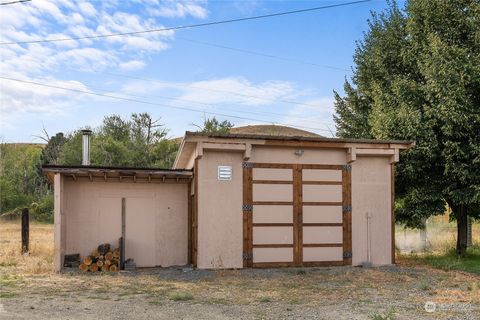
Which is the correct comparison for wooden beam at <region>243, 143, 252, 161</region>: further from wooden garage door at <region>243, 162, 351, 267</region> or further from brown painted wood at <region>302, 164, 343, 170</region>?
brown painted wood at <region>302, 164, 343, 170</region>

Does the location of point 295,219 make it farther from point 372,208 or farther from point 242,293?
point 242,293

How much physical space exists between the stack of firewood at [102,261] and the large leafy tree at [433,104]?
8.26 metres

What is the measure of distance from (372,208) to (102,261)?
6.78 m

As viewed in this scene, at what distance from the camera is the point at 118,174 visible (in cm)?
1343

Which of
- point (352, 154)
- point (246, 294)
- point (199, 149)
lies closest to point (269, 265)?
point (199, 149)

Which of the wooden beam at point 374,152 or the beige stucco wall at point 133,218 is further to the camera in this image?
the beige stucco wall at point 133,218

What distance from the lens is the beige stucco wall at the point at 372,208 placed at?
13508 millimetres

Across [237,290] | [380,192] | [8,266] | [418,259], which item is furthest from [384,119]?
[8,266]

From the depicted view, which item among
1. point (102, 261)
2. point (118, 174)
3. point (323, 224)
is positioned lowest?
point (102, 261)

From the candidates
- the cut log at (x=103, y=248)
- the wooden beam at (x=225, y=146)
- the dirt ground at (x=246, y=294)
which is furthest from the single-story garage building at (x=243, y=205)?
the dirt ground at (x=246, y=294)

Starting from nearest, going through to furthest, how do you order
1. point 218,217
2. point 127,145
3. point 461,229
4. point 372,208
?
1. point 218,217
2. point 372,208
3. point 461,229
4. point 127,145

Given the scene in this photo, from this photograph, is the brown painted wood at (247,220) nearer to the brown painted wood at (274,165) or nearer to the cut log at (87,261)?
the brown painted wood at (274,165)

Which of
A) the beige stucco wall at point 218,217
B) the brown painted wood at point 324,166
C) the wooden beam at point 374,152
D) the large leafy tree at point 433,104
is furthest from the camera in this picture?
the large leafy tree at point 433,104

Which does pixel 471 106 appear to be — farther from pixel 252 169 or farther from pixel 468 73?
pixel 252 169
